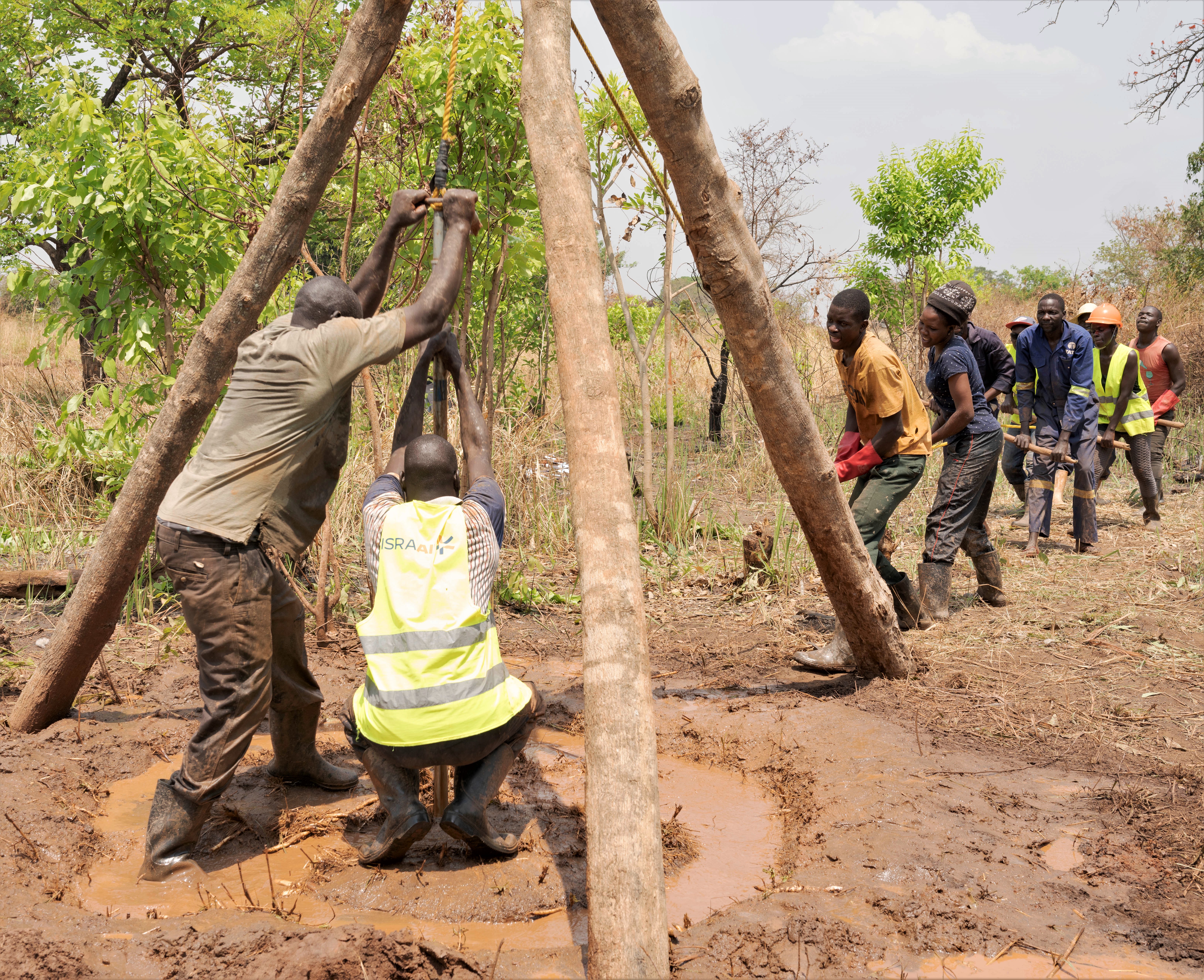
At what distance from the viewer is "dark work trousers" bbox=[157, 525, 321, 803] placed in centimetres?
321

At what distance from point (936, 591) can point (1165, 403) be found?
5.21 meters

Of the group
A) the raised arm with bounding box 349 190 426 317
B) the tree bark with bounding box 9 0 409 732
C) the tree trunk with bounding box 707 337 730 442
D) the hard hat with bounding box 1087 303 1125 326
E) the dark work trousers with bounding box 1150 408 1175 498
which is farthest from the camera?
the tree trunk with bounding box 707 337 730 442

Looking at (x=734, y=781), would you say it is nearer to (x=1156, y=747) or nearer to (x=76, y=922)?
(x=1156, y=747)

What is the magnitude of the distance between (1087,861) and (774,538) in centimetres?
383

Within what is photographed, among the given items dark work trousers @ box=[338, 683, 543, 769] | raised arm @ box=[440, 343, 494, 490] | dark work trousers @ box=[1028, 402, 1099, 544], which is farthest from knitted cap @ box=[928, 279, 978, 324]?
dark work trousers @ box=[338, 683, 543, 769]

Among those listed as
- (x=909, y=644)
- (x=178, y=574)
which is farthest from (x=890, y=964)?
(x=909, y=644)

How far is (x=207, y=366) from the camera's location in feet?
13.3

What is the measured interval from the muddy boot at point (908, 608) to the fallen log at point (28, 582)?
531cm

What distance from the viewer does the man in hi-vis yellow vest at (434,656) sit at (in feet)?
9.52

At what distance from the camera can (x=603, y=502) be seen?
2.53 metres

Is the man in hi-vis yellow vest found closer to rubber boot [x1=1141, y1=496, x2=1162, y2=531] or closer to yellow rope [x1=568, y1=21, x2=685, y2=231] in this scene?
yellow rope [x1=568, y1=21, x2=685, y2=231]

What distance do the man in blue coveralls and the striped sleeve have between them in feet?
19.5

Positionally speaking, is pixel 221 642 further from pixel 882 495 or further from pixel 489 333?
pixel 882 495

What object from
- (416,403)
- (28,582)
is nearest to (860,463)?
(416,403)
